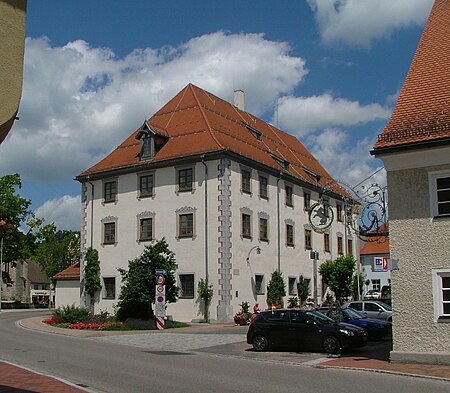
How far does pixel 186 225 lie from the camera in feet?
129

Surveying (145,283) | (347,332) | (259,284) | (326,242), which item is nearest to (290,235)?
(259,284)

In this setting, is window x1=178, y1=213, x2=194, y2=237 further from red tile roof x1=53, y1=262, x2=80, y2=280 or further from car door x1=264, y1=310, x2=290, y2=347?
car door x1=264, y1=310, x2=290, y2=347

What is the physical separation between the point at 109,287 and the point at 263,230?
11130 mm

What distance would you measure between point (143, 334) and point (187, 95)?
21554 millimetres

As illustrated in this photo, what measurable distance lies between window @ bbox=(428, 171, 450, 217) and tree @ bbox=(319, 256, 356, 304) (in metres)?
31.5

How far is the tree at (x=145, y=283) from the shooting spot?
33312 millimetres

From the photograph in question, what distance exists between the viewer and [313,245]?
4950 cm

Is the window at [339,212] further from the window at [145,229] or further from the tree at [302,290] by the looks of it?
the window at [145,229]

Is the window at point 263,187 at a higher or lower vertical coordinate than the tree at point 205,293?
higher

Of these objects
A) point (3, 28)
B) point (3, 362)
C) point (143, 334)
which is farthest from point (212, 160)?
point (3, 28)

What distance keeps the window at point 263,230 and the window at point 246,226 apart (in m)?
1.54

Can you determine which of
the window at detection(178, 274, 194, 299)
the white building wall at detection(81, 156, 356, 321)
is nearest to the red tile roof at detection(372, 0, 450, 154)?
the white building wall at detection(81, 156, 356, 321)

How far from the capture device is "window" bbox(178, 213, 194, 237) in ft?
128

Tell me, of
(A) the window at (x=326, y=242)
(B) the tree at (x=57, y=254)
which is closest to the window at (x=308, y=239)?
(A) the window at (x=326, y=242)
